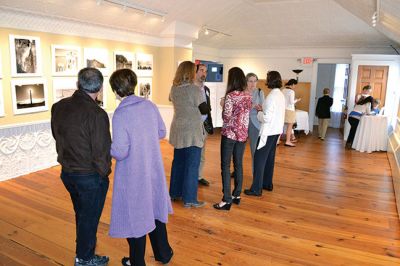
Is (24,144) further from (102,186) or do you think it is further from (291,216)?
(291,216)

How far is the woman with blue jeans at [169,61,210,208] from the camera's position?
3.38 meters

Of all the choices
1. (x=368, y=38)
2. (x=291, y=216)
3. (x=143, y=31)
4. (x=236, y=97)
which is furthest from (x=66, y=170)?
(x=368, y=38)

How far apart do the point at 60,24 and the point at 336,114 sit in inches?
365

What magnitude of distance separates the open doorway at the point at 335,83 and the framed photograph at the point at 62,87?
8181 millimetres

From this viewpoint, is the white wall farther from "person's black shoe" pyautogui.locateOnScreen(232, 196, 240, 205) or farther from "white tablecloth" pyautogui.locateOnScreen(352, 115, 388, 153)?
"person's black shoe" pyautogui.locateOnScreen(232, 196, 240, 205)

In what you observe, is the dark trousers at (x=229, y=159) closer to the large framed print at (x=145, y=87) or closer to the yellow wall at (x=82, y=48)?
the yellow wall at (x=82, y=48)

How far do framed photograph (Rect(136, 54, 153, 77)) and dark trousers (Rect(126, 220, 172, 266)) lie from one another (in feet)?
16.4

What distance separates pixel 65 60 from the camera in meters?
5.20

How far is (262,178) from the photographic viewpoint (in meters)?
4.16

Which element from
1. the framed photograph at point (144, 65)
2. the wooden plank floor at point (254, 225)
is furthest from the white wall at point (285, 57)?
the wooden plank floor at point (254, 225)

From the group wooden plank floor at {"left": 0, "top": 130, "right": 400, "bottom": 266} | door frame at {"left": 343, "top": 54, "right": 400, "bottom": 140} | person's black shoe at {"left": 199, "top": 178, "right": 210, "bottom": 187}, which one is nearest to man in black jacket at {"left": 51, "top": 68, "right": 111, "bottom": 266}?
wooden plank floor at {"left": 0, "top": 130, "right": 400, "bottom": 266}

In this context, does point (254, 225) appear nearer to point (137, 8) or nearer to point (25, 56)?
point (25, 56)

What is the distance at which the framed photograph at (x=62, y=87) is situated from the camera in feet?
16.8

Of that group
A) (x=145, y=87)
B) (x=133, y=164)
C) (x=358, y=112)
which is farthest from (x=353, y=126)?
(x=133, y=164)
